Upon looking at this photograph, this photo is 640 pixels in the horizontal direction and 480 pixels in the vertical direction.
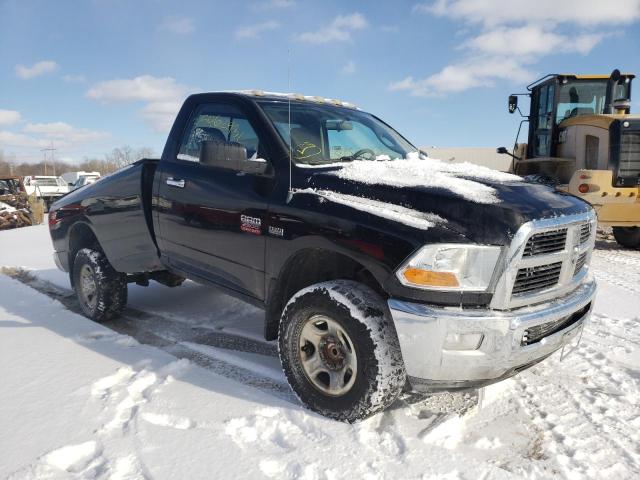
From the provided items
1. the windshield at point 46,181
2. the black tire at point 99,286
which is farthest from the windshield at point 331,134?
the windshield at point 46,181

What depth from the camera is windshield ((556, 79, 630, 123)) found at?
9.91 metres

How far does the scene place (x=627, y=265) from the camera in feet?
25.0

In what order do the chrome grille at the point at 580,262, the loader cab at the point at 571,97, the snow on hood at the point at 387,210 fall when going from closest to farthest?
the snow on hood at the point at 387,210
the chrome grille at the point at 580,262
the loader cab at the point at 571,97

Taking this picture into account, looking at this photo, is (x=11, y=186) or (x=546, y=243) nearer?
(x=546, y=243)

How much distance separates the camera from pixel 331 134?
3.66 m

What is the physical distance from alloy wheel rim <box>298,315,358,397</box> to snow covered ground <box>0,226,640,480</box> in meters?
0.20

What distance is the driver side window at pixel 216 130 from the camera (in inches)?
137

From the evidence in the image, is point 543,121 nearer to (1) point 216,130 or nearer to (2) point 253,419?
(1) point 216,130

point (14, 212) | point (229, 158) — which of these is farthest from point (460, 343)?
point (14, 212)

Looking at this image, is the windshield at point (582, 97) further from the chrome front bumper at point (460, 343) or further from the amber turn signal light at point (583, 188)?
the chrome front bumper at point (460, 343)

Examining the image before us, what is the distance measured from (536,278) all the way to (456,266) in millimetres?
514

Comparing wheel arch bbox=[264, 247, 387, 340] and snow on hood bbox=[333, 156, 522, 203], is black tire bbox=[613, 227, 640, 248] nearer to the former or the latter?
snow on hood bbox=[333, 156, 522, 203]

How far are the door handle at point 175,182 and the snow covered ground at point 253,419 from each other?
4.31 ft

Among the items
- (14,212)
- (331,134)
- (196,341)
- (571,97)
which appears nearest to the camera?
(331,134)
